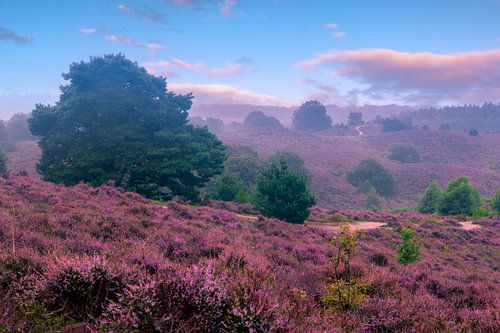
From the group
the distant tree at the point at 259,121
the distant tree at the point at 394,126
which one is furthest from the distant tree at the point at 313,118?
the distant tree at the point at 394,126

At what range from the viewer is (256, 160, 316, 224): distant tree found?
24125mm

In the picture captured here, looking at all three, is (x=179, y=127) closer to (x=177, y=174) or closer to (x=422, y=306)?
(x=177, y=174)

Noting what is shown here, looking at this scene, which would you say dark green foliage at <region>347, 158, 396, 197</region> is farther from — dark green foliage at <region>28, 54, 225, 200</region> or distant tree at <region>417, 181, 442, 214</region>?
dark green foliage at <region>28, 54, 225, 200</region>

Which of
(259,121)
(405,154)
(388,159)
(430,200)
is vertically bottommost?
(430,200)

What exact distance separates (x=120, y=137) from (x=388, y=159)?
281ft

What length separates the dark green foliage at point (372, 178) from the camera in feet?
229

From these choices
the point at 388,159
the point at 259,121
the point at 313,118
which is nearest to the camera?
the point at 388,159

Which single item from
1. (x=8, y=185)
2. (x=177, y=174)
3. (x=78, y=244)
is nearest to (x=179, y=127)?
(x=177, y=174)

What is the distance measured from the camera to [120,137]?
2764 cm

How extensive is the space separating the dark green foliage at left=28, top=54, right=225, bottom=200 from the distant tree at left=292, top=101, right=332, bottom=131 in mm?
130446

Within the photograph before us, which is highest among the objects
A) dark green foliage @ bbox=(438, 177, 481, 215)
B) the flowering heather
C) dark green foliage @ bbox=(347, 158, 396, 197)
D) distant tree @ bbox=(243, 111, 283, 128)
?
distant tree @ bbox=(243, 111, 283, 128)

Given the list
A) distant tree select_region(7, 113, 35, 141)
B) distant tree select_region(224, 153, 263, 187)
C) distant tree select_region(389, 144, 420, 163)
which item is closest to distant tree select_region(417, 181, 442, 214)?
distant tree select_region(224, 153, 263, 187)

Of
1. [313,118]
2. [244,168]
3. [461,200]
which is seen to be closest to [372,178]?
[244,168]

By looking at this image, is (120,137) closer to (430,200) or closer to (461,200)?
(461,200)
